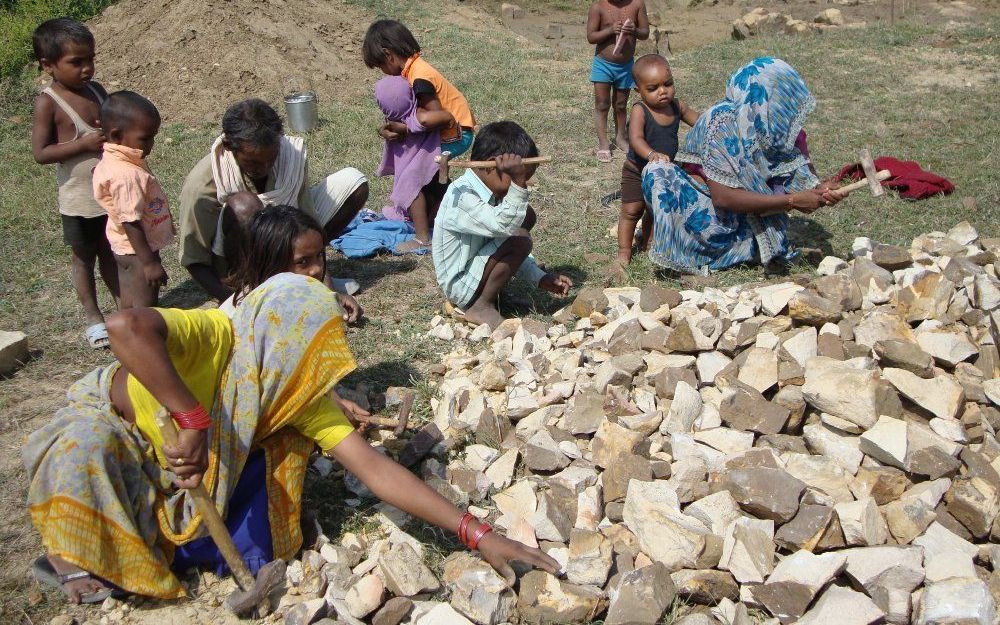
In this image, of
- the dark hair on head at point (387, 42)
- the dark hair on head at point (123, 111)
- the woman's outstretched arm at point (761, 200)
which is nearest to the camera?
the dark hair on head at point (123, 111)

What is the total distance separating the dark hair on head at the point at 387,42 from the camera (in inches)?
202

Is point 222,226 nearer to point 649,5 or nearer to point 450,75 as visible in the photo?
point 450,75

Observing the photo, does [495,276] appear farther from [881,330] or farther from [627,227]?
[881,330]

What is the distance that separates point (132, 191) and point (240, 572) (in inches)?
80.5

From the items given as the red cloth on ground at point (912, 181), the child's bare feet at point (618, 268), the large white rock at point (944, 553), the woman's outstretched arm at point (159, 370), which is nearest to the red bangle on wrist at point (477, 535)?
the woman's outstretched arm at point (159, 370)

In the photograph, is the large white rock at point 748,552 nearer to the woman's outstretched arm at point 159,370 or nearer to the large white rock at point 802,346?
the large white rock at point 802,346

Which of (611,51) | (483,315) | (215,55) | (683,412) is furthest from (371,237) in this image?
(215,55)

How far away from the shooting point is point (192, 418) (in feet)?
7.02

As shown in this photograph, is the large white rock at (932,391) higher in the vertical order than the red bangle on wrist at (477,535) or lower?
higher

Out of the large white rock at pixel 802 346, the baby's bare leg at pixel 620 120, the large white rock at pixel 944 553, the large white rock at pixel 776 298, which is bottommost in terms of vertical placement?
the large white rock at pixel 944 553

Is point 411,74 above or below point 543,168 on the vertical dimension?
above

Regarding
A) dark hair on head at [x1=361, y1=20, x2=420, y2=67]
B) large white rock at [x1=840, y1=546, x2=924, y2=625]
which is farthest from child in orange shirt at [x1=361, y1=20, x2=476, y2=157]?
large white rock at [x1=840, y1=546, x2=924, y2=625]

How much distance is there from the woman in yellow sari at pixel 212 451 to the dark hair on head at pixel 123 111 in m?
1.56

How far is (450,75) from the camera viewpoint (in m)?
9.05
